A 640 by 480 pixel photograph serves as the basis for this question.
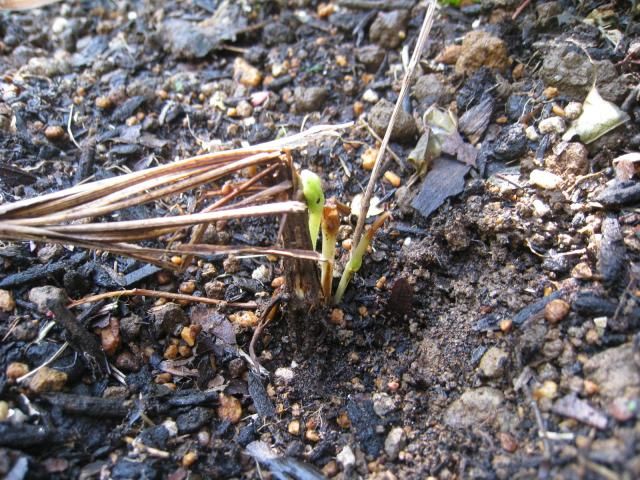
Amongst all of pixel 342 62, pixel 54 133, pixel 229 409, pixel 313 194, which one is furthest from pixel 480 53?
pixel 54 133

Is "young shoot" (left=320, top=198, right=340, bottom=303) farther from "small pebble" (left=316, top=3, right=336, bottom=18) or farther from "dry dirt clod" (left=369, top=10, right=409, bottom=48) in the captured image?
"small pebble" (left=316, top=3, right=336, bottom=18)

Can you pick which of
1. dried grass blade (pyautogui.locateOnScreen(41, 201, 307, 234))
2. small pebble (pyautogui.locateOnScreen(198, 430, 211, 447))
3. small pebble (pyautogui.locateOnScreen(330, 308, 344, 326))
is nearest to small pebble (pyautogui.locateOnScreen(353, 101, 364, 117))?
small pebble (pyautogui.locateOnScreen(330, 308, 344, 326))

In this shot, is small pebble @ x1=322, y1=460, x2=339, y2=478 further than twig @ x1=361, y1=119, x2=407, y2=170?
No

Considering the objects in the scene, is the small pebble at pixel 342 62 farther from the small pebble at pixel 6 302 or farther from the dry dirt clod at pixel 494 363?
the small pebble at pixel 6 302

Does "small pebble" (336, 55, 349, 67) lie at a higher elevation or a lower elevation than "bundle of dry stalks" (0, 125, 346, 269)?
lower

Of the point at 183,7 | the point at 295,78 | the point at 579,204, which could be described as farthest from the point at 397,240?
the point at 183,7

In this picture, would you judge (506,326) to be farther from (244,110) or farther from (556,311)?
(244,110)
